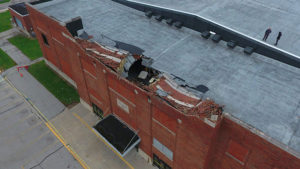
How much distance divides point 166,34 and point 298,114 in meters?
15.8

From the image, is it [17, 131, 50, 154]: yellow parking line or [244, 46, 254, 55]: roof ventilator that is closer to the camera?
[244, 46, 254, 55]: roof ventilator

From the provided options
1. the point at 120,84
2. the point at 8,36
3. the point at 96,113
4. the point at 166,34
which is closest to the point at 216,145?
the point at 120,84

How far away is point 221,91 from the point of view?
18.6 metres

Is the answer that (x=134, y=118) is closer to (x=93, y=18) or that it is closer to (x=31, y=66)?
(x=93, y=18)

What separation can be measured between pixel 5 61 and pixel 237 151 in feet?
135

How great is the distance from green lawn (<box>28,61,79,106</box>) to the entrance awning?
9579mm

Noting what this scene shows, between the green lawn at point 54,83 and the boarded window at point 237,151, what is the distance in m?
22.7

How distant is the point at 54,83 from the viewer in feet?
114

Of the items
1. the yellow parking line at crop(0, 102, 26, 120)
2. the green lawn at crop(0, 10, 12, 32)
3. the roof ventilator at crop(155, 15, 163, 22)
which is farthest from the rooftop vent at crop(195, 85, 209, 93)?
the green lawn at crop(0, 10, 12, 32)

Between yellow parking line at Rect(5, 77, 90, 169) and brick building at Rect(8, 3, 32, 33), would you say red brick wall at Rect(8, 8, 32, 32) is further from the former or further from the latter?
yellow parking line at Rect(5, 77, 90, 169)

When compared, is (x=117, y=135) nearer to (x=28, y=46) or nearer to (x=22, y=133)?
(x=22, y=133)

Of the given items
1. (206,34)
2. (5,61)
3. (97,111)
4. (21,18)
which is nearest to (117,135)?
(97,111)

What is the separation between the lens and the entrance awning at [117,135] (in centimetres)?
2227

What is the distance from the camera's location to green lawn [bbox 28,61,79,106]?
32188 mm
